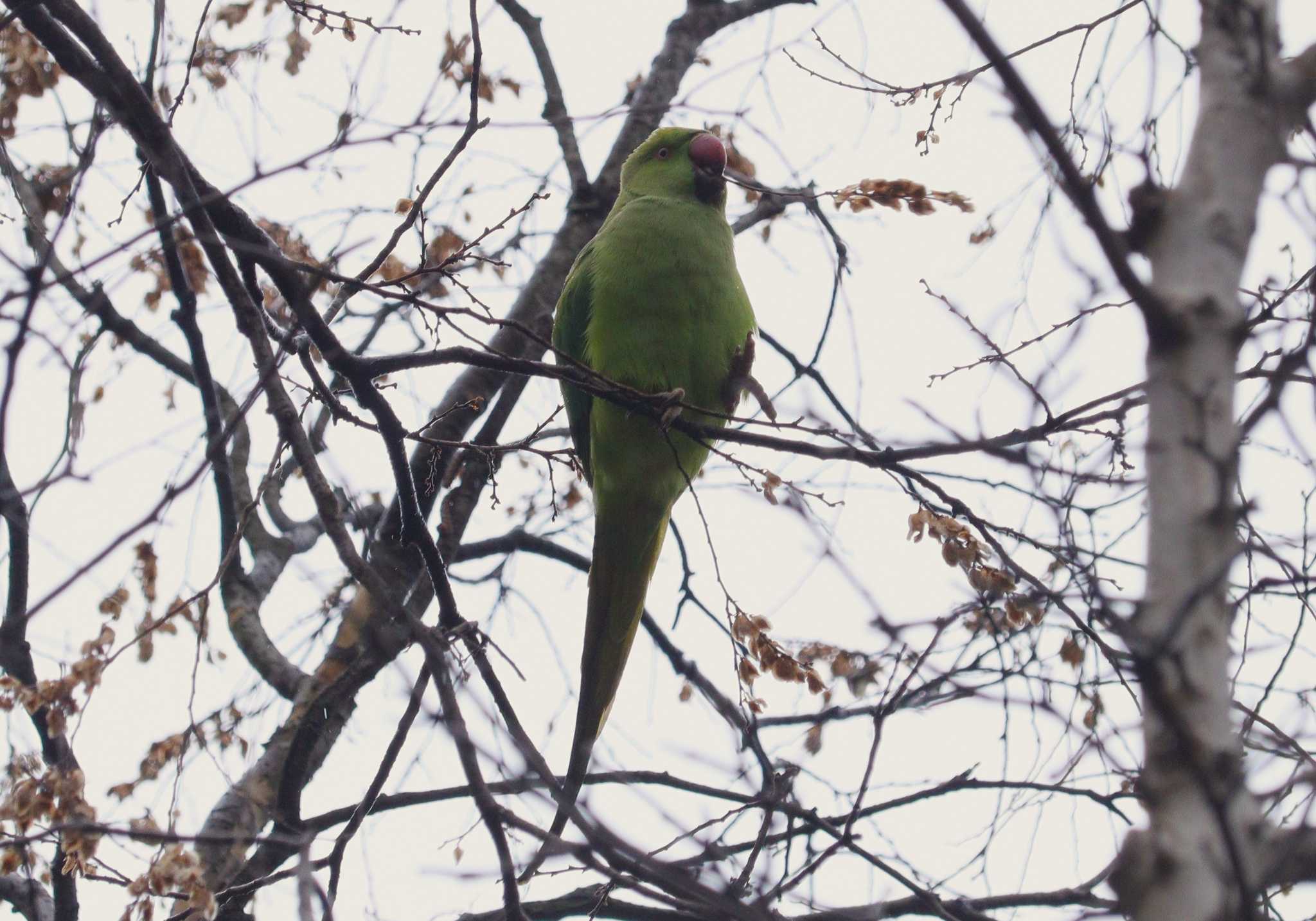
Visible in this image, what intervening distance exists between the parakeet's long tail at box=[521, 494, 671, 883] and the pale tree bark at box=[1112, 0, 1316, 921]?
2507 millimetres

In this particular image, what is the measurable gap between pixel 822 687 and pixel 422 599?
1.71m

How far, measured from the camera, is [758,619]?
3.52 meters

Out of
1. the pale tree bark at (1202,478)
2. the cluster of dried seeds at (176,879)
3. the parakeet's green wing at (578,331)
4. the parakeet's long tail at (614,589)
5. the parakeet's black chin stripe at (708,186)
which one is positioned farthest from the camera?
the parakeet's black chin stripe at (708,186)

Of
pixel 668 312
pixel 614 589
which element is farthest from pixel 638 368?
pixel 614 589

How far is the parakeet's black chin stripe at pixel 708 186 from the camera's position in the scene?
4.48 meters

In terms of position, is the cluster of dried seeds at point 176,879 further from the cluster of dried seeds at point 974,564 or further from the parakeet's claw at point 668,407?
the cluster of dried seeds at point 974,564

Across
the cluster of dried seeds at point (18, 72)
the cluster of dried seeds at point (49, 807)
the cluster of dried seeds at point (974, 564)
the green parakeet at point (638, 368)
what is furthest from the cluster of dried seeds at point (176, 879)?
the cluster of dried seeds at point (18, 72)

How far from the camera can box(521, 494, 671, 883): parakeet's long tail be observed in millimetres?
3730

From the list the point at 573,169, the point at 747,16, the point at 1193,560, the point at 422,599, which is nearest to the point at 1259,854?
the point at 1193,560

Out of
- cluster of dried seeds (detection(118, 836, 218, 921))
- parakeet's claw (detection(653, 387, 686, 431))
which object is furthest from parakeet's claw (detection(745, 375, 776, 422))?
cluster of dried seeds (detection(118, 836, 218, 921))

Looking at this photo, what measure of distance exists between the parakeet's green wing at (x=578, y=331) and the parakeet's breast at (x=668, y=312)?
5 cm

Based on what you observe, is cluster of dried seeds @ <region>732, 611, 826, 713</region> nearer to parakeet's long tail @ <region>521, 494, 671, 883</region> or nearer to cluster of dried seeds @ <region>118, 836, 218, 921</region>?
parakeet's long tail @ <region>521, 494, 671, 883</region>

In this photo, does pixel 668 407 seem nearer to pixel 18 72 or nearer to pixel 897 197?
pixel 897 197

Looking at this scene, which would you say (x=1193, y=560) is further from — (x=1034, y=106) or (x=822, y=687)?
(x=822, y=687)
